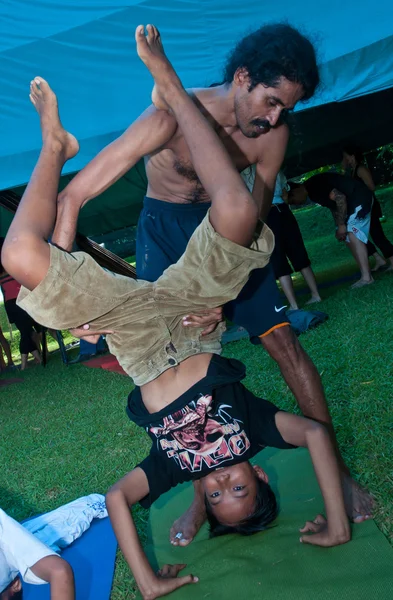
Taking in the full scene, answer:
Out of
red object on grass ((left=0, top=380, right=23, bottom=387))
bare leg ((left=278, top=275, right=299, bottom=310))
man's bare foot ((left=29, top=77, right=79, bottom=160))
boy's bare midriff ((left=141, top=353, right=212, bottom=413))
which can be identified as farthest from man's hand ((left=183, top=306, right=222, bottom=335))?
red object on grass ((left=0, top=380, right=23, bottom=387))

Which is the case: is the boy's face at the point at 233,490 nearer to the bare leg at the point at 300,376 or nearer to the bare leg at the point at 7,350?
the bare leg at the point at 300,376

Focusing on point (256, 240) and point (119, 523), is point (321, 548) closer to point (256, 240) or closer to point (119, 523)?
point (119, 523)

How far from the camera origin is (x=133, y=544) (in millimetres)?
2064

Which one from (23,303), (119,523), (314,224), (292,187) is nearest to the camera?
(23,303)

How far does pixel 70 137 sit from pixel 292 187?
206 inches

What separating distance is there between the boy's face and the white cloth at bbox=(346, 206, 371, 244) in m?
4.99

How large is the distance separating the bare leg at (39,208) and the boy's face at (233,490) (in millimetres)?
1058

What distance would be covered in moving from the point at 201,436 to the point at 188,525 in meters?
0.61

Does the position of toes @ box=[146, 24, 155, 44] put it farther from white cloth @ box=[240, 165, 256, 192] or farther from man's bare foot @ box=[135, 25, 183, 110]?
white cloth @ box=[240, 165, 256, 192]

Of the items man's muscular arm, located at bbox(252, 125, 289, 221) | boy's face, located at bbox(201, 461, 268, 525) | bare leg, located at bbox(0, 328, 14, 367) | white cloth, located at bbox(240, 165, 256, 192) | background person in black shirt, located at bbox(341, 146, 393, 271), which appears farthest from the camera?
bare leg, located at bbox(0, 328, 14, 367)

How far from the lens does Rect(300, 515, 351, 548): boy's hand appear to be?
206 cm

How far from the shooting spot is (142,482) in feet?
7.30

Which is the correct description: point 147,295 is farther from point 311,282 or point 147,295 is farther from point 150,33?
point 311,282

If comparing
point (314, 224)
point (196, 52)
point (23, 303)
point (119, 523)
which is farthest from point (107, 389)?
point (314, 224)
